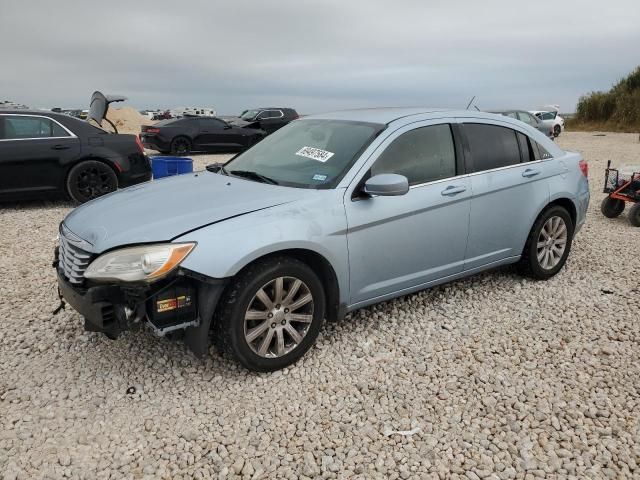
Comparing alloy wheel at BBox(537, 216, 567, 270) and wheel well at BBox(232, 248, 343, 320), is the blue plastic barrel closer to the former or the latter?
wheel well at BBox(232, 248, 343, 320)

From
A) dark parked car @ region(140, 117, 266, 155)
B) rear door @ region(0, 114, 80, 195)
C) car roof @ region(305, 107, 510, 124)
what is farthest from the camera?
dark parked car @ region(140, 117, 266, 155)

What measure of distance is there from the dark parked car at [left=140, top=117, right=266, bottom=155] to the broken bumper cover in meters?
13.6

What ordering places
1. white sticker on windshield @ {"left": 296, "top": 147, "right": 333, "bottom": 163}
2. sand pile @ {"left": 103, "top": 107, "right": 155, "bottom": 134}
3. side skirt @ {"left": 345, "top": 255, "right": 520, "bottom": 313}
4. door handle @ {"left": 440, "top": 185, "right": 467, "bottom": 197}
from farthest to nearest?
sand pile @ {"left": 103, "top": 107, "right": 155, "bottom": 134}, door handle @ {"left": 440, "top": 185, "right": 467, "bottom": 197}, white sticker on windshield @ {"left": 296, "top": 147, "right": 333, "bottom": 163}, side skirt @ {"left": 345, "top": 255, "right": 520, "bottom": 313}

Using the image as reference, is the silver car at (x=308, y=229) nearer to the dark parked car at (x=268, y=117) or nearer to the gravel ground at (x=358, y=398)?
the gravel ground at (x=358, y=398)

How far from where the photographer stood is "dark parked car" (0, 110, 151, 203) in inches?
285

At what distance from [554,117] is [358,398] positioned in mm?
29617

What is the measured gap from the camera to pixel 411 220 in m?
3.62

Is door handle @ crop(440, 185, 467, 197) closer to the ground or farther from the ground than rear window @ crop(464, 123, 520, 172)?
closer to the ground

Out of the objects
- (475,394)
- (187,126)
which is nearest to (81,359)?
(475,394)

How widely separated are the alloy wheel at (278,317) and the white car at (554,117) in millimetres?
27605

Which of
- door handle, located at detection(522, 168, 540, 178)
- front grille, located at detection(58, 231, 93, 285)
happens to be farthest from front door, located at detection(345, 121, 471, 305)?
front grille, located at detection(58, 231, 93, 285)

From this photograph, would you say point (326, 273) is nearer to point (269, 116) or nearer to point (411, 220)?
point (411, 220)

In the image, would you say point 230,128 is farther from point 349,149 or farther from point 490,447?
point 490,447

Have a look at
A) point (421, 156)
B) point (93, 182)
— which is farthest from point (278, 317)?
point (93, 182)
